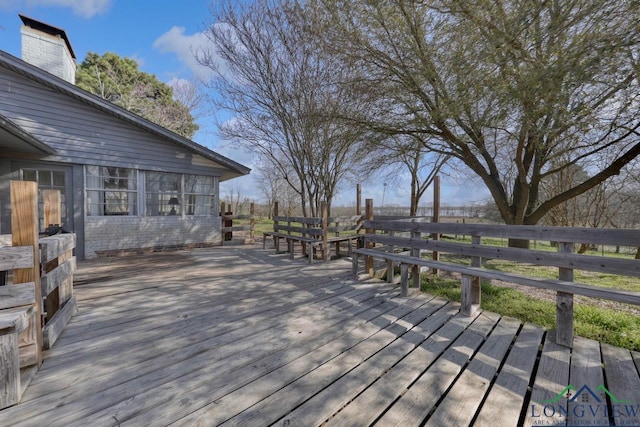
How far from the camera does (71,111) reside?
6.80 m

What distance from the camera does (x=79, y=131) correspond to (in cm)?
690

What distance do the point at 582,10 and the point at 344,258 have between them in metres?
5.47

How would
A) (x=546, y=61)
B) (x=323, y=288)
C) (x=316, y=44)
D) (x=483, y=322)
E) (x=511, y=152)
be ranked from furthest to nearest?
(x=511, y=152)
(x=316, y=44)
(x=323, y=288)
(x=546, y=61)
(x=483, y=322)

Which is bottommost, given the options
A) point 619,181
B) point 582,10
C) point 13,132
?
point 619,181

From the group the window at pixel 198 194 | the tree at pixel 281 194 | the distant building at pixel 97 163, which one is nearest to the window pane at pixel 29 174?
the distant building at pixel 97 163

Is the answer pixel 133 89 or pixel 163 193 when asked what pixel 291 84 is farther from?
pixel 133 89

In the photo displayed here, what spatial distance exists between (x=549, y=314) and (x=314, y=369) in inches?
149

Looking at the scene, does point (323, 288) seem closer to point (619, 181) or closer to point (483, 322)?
point (483, 322)

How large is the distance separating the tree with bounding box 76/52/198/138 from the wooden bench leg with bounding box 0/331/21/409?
1744 cm

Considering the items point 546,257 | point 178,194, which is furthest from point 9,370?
point 178,194

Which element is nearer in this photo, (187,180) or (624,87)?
(624,87)

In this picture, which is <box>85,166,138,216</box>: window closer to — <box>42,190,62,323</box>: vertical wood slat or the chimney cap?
<box>42,190,62,323</box>: vertical wood slat

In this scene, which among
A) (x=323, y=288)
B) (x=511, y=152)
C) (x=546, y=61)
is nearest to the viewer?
(x=546, y=61)

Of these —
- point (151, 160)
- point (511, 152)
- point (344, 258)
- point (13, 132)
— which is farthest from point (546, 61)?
point (151, 160)
